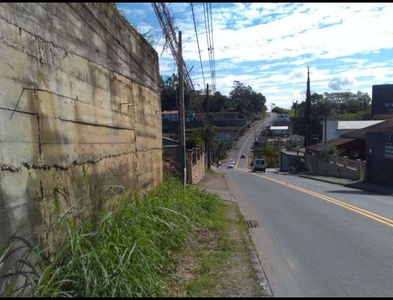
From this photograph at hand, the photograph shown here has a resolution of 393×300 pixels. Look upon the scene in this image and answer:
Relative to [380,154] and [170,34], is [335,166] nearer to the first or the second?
[380,154]

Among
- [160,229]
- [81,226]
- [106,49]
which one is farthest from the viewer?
[106,49]

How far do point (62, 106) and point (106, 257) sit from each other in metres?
1.95

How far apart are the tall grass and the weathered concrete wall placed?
1.23 feet

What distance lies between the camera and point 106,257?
445cm

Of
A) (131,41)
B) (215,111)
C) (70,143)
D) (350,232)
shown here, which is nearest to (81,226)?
(70,143)

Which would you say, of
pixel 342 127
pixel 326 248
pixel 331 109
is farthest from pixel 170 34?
pixel 331 109

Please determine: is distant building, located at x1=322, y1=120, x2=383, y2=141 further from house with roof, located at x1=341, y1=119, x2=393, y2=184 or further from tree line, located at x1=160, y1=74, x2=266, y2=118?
house with roof, located at x1=341, y1=119, x2=393, y2=184

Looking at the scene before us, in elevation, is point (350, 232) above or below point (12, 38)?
below

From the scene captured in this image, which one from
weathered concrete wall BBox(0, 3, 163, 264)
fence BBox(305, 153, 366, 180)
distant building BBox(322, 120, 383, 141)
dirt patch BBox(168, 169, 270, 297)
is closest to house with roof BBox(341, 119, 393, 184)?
fence BBox(305, 153, 366, 180)

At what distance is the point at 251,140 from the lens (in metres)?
131

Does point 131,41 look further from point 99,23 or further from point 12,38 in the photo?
point 12,38

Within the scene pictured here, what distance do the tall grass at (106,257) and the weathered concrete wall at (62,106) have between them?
37cm

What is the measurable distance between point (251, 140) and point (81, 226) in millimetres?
127015

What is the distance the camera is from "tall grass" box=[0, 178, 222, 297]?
3996 mm
